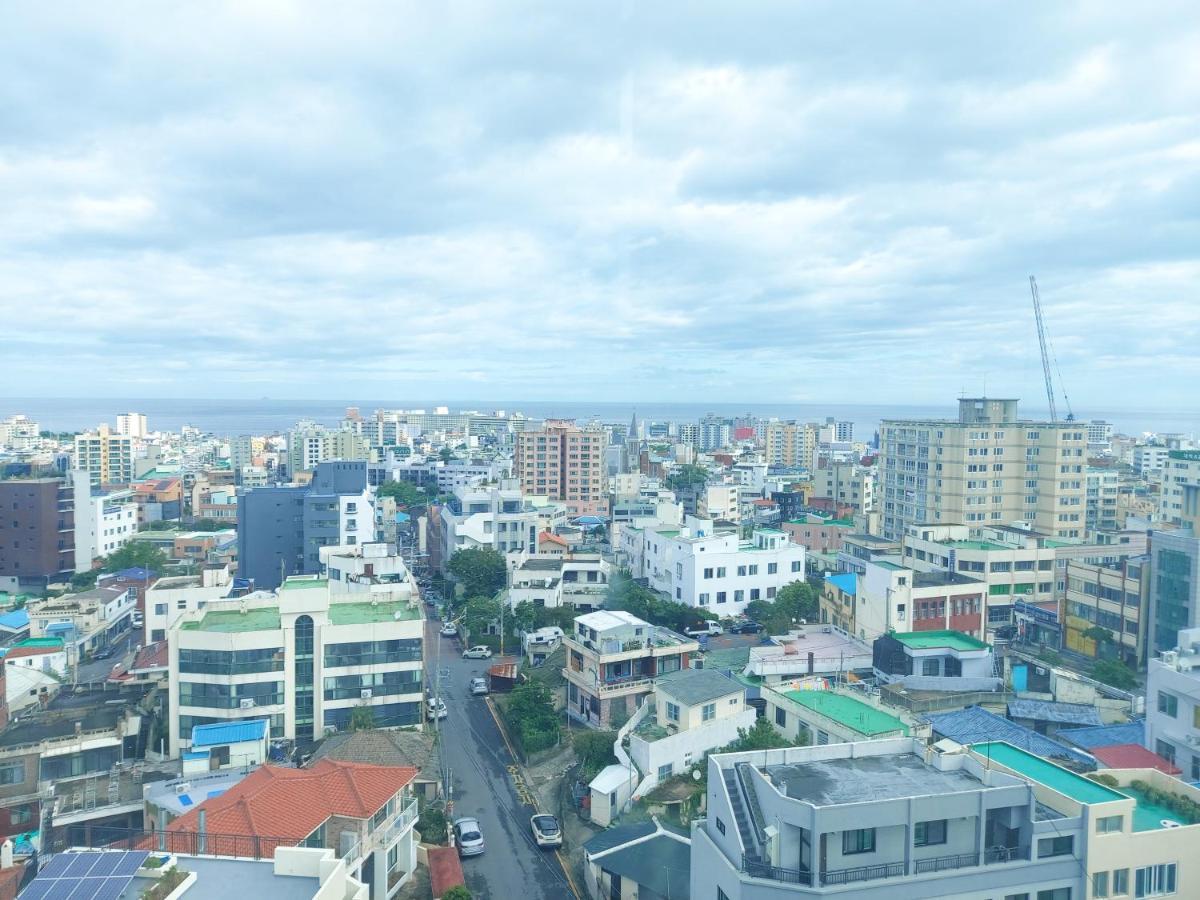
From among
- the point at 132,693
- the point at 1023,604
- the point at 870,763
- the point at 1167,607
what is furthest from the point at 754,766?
the point at 1023,604

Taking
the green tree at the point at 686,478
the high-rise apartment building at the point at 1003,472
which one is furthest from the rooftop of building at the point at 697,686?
the green tree at the point at 686,478

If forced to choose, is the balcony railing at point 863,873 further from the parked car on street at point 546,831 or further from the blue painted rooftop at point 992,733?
the parked car on street at point 546,831

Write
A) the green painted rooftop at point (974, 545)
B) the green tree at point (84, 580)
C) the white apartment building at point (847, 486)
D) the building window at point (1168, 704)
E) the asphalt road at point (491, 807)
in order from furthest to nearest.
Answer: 1. the white apartment building at point (847, 486)
2. the green tree at point (84, 580)
3. the green painted rooftop at point (974, 545)
4. the building window at point (1168, 704)
5. the asphalt road at point (491, 807)

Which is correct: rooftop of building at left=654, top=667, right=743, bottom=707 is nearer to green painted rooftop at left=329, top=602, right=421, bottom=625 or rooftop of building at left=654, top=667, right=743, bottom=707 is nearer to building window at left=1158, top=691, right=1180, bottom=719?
green painted rooftop at left=329, top=602, right=421, bottom=625

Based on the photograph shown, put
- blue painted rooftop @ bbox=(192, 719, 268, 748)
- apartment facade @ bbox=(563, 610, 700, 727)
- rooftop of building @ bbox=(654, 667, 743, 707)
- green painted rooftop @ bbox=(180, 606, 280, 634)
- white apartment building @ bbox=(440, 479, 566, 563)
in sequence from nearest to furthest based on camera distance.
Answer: blue painted rooftop @ bbox=(192, 719, 268, 748)
rooftop of building @ bbox=(654, 667, 743, 707)
green painted rooftop @ bbox=(180, 606, 280, 634)
apartment facade @ bbox=(563, 610, 700, 727)
white apartment building @ bbox=(440, 479, 566, 563)

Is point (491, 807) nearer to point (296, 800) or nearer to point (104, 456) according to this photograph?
point (296, 800)

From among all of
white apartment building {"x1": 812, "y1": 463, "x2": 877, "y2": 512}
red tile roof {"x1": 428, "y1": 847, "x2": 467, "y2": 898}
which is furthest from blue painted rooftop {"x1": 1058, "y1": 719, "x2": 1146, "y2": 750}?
white apartment building {"x1": 812, "y1": 463, "x2": 877, "y2": 512}
